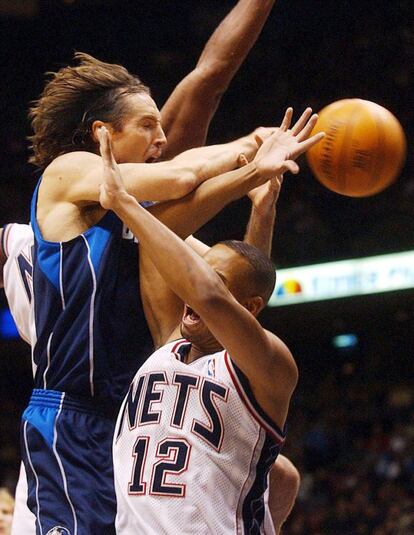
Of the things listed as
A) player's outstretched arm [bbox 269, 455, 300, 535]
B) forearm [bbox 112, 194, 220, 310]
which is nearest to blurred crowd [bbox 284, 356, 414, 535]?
player's outstretched arm [bbox 269, 455, 300, 535]

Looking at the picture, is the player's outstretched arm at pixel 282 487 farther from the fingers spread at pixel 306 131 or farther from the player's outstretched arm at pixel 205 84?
the player's outstretched arm at pixel 205 84

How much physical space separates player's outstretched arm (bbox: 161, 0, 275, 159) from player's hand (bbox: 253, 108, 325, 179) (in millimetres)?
674

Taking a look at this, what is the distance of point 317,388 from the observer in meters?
15.2

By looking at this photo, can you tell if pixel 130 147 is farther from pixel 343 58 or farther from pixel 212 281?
pixel 343 58

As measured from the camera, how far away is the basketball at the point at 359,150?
365 centimetres

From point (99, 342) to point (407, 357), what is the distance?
12.1 metres

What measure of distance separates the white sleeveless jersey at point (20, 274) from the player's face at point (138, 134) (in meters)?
0.46

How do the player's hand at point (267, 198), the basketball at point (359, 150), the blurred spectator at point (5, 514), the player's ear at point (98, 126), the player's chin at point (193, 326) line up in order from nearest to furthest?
the player's chin at point (193, 326) < the player's ear at point (98, 126) < the basketball at point (359, 150) < the player's hand at point (267, 198) < the blurred spectator at point (5, 514)

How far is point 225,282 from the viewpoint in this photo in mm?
3139

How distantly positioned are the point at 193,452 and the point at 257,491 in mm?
244

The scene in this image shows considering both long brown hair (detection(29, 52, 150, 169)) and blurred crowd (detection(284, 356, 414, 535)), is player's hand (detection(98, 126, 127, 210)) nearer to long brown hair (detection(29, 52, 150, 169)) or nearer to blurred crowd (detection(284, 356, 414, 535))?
long brown hair (detection(29, 52, 150, 169))

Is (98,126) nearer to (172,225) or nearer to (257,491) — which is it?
(172,225)

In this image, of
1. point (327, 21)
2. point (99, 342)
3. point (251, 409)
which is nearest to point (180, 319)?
point (99, 342)

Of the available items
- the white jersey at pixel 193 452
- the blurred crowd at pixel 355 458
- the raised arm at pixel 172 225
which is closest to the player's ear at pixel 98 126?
the raised arm at pixel 172 225
